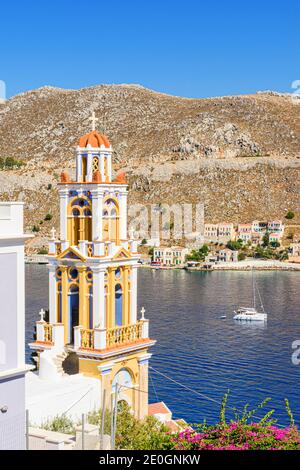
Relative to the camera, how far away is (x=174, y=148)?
121 metres

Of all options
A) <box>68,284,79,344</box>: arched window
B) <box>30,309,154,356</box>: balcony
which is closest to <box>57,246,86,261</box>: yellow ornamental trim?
<box>68,284,79,344</box>: arched window

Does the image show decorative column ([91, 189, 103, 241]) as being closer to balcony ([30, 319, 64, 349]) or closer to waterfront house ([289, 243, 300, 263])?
balcony ([30, 319, 64, 349])

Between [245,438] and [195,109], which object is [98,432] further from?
[195,109]

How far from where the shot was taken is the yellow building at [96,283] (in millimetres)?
13586

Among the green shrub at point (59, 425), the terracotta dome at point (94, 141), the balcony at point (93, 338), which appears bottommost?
the green shrub at point (59, 425)

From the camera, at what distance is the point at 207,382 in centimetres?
3216

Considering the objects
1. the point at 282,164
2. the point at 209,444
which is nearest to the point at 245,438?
the point at 209,444

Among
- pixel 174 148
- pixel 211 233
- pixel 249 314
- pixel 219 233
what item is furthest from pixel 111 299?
pixel 174 148

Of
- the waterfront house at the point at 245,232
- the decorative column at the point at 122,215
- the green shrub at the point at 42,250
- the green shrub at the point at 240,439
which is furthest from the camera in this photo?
the waterfront house at the point at 245,232

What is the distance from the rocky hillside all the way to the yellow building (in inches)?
3449

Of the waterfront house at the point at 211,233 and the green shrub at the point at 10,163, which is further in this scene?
the green shrub at the point at 10,163

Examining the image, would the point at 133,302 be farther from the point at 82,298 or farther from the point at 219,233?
the point at 219,233

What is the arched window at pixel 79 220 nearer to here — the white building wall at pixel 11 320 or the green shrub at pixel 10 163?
the white building wall at pixel 11 320

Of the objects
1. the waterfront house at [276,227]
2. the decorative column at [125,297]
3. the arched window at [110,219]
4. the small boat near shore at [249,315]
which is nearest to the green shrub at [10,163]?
the waterfront house at [276,227]
